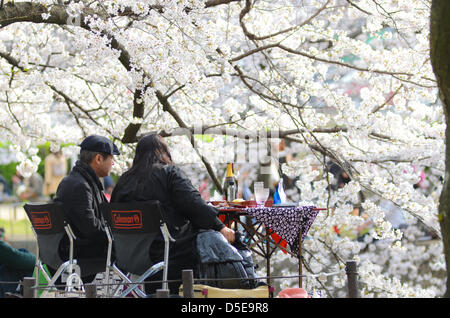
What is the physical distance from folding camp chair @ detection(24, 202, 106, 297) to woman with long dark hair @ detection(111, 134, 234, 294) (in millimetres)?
437

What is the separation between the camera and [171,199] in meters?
4.86

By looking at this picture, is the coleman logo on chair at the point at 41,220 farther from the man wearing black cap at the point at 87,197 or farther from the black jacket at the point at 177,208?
the black jacket at the point at 177,208

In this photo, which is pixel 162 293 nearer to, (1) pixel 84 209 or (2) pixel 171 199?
(2) pixel 171 199

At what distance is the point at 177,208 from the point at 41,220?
3.41 feet

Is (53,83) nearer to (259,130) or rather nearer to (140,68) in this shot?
(140,68)

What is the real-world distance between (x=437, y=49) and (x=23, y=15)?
328 cm

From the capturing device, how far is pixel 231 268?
4.55 m

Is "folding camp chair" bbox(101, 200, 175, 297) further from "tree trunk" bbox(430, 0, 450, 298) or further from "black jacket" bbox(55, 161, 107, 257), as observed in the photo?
"tree trunk" bbox(430, 0, 450, 298)

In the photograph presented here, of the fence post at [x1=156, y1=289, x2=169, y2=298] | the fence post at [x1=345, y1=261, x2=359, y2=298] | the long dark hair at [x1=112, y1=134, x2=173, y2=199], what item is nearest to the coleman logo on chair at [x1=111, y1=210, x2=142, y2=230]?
the long dark hair at [x1=112, y1=134, x2=173, y2=199]

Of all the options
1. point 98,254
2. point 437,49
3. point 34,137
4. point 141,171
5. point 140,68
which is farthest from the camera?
point 34,137

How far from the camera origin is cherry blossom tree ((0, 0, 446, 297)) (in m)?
6.02

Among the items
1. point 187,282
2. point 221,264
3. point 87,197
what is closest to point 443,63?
point 187,282

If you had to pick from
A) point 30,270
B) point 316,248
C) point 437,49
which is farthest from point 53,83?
point 437,49

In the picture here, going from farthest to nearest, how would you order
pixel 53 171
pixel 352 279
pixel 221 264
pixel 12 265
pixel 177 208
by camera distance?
pixel 53 171 → pixel 12 265 → pixel 177 208 → pixel 221 264 → pixel 352 279
